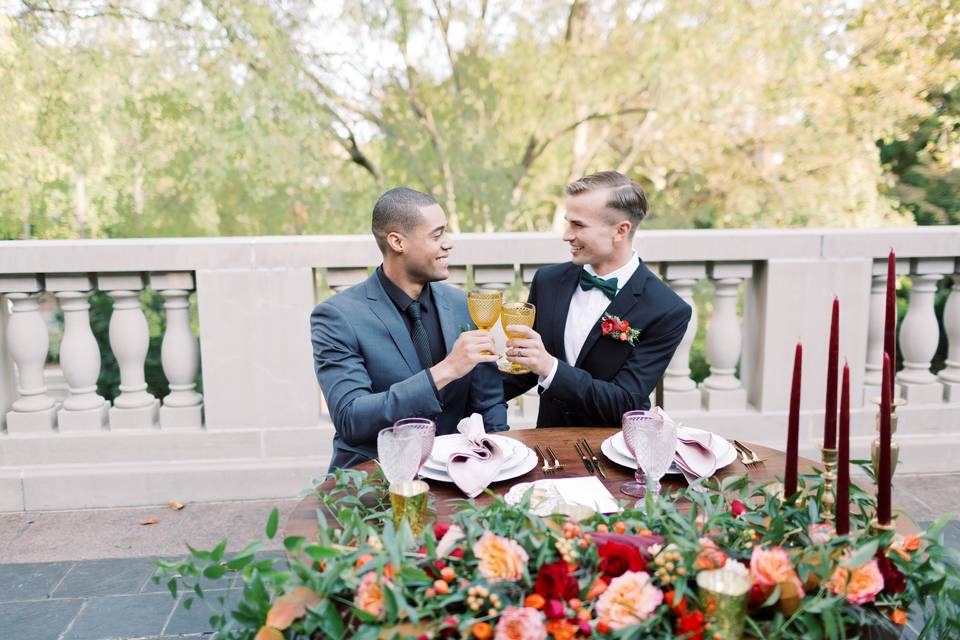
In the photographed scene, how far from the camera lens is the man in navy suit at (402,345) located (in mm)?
2527

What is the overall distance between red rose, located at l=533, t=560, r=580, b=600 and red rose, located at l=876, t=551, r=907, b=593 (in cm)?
54

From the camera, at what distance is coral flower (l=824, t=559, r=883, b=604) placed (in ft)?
4.33

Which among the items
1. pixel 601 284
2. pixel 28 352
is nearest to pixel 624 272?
pixel 601 284

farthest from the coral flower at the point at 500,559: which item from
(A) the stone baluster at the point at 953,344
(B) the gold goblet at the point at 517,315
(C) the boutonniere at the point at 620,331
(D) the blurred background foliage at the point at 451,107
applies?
(D) the blurred background foliage at the point at 451,107

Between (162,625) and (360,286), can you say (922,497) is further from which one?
(162,625)

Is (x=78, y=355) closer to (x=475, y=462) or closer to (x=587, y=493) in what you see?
(x=475, y=462)

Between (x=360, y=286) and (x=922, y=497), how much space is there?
332 centimetres

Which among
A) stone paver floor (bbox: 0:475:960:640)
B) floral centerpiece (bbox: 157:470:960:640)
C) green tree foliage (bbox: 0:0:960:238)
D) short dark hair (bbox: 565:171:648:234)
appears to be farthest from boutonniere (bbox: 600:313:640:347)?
green tree foliage (bbox: 0:0:960:238)

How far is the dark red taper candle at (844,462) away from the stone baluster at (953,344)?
12.8 feet

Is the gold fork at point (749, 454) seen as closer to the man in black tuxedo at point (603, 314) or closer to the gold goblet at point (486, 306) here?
the man in black tuxedo at point (603, 314)

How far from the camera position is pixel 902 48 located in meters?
11.8

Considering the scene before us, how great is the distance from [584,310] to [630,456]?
1156 mm

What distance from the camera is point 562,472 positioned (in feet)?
7.34

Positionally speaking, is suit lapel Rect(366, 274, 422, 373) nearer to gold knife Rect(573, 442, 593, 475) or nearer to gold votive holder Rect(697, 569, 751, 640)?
gold knife Rect(573, 442, 593, 475)
